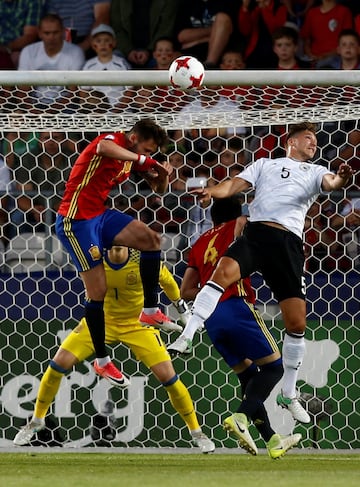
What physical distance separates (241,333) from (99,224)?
124 cm

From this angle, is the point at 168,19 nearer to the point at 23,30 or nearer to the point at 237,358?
the point at 23,30

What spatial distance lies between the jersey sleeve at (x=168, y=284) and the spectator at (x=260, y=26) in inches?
145

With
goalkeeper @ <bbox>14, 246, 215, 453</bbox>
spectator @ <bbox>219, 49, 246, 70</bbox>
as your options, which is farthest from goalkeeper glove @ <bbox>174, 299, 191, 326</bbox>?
spectator @ <bbox>219, 49, 246, 70</bbox>

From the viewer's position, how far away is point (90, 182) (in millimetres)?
8258

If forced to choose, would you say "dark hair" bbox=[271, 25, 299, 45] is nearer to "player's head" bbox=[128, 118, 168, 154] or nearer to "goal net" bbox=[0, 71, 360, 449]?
"goal net" bbox=[0, 71, 360, 449]

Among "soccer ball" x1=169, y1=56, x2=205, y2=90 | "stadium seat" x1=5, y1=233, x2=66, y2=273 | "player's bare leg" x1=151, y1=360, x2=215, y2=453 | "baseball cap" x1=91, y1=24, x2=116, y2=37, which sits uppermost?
"soccer ball" x1=169, y1=56, x2=205, y2=90

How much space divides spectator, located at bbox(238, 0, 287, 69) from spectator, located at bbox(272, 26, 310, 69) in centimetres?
31

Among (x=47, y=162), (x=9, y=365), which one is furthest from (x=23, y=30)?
(x=9, y=365)

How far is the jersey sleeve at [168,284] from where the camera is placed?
875 cm

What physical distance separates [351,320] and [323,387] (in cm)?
58

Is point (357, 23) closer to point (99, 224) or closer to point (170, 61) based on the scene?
point (170, 61)

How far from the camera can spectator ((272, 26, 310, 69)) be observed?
11438mm

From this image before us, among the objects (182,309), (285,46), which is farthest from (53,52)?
(182,309)

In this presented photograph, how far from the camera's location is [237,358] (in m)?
8.33
